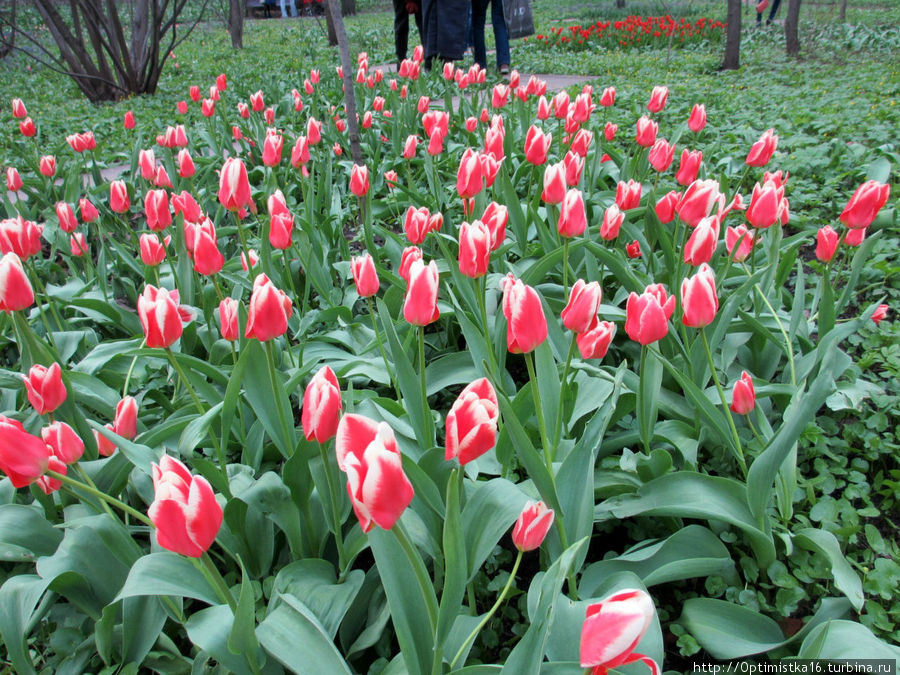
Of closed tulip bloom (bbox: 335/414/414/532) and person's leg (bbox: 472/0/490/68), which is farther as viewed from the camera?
person's leg (bbox: 472/0/490/68)

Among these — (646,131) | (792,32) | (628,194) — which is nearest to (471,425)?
(628,194)

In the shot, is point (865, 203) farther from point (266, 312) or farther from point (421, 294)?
point (266, 312)

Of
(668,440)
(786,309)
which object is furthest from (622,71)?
(668,440)

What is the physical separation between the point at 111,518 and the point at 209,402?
47 centimetres

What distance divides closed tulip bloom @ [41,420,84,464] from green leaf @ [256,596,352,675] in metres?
0.54

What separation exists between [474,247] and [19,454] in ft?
2.95

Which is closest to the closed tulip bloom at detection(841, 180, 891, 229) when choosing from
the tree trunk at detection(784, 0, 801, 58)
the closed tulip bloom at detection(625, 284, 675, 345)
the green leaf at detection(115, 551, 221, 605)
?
the closed tulip bloom at detection(625, 284, 675, 345)

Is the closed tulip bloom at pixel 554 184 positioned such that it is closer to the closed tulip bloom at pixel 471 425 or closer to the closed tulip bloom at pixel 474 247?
the closed tulip bloom at pixel 474 247

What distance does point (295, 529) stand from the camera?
1.27 m

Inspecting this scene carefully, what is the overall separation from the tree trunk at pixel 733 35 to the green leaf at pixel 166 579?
316 inches

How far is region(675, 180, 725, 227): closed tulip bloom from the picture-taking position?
1.61 m

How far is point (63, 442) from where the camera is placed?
1.19 m

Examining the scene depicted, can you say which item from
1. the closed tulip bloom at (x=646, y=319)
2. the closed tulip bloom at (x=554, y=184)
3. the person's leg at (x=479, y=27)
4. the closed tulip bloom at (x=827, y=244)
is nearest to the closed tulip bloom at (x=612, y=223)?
the closed tulip bloom at (x=554, y=184)

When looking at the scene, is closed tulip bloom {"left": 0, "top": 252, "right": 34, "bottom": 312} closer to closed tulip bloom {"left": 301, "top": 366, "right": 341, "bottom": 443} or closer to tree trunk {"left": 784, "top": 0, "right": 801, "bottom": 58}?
closed tulip bloom {"left": 301, "top": 366, "right": 341, "bottom": 443}
